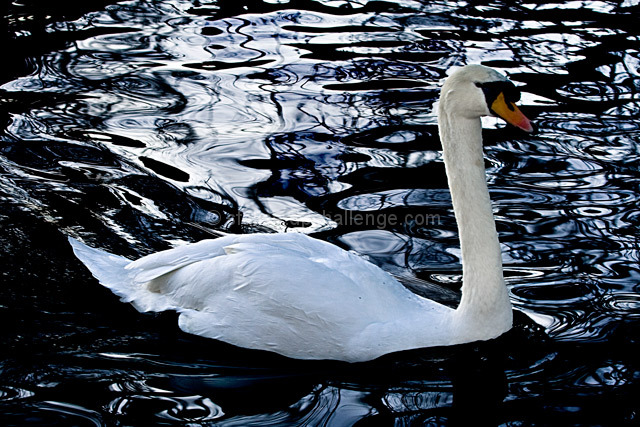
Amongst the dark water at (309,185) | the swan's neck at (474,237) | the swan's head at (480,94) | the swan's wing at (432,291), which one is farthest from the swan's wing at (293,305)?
the swan's head at (480,94)

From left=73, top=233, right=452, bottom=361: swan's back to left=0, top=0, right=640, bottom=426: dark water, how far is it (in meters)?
0.12

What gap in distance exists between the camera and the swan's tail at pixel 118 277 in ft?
17.4

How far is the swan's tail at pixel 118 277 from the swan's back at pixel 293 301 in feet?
0.09

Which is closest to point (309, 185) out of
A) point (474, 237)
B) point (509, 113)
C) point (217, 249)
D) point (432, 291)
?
point (432, 291)

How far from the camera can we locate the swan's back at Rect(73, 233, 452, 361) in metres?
4.71

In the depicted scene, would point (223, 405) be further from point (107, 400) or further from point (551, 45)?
point (551, 45)

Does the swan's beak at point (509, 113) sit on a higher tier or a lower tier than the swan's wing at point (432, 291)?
higher

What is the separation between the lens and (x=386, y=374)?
4.72 m

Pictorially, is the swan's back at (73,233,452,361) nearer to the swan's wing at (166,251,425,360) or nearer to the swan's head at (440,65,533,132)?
the swan's wing at (166,251,425,360)

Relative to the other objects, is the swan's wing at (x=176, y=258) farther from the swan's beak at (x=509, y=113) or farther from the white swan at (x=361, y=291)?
the swan's beak at (x=509, y=113)

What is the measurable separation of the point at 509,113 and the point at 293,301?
1.52m

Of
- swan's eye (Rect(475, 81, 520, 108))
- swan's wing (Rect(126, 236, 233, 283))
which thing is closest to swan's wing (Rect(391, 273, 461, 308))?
swan's wing (Rect(126, 236, 233, 283))

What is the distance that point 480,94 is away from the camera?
4.64 metres

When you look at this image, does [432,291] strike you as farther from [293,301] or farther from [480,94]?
[480,94]
